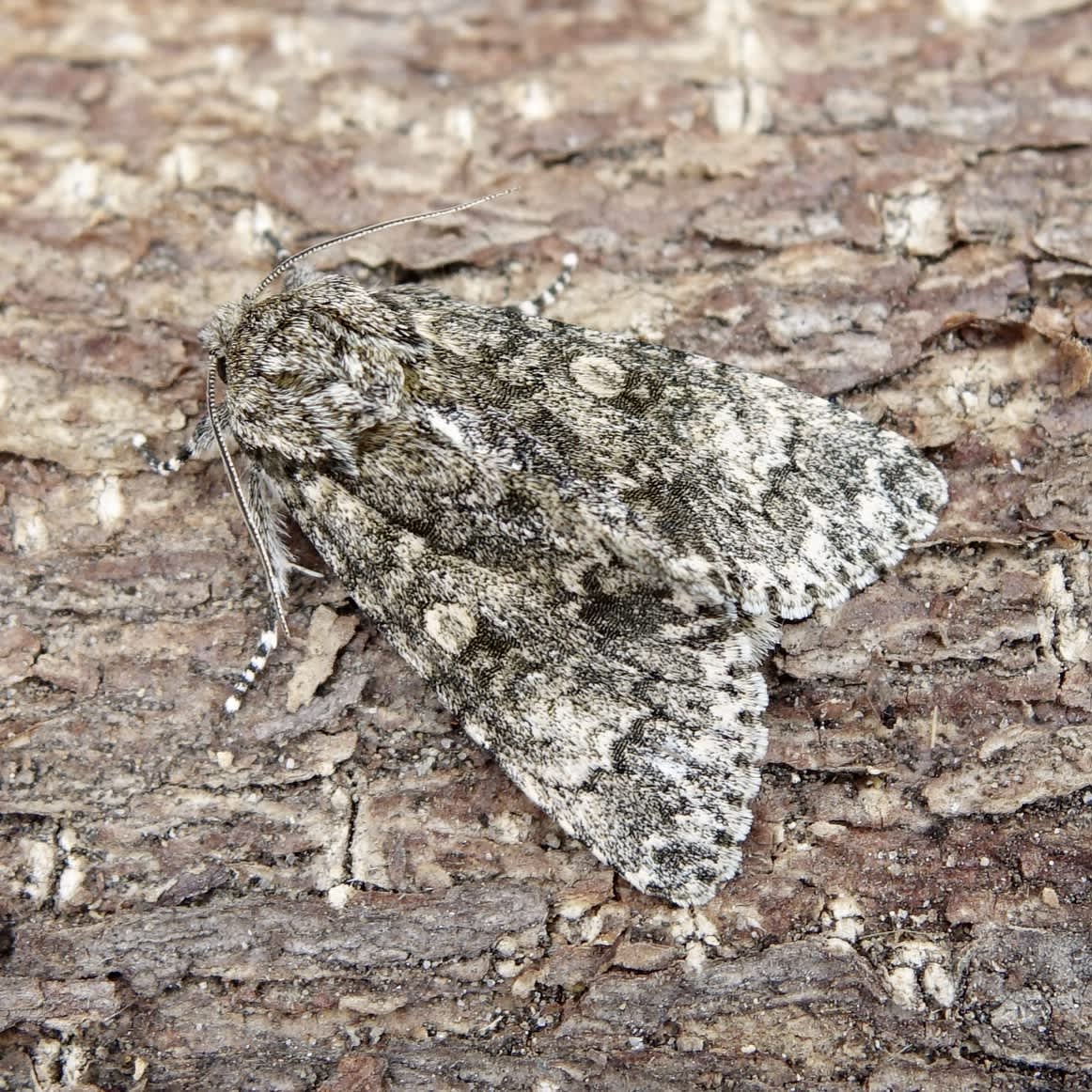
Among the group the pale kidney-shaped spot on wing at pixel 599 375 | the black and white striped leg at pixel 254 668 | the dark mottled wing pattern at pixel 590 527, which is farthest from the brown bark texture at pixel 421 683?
the pale kidney-shaped spot on wing at pixel 599 375

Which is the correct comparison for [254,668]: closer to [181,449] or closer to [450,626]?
[450,626]

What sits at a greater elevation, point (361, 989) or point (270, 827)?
point (270, 827)

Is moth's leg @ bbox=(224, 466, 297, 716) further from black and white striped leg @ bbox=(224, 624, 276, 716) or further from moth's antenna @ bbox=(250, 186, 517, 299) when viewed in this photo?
moth's antenna @ bbox=(250, 186, 517, 299)

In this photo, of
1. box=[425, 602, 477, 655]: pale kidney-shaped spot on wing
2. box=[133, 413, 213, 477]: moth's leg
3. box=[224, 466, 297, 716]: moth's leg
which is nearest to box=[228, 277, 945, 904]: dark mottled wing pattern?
box=[425, 602, 477, 655]: pale kidney-shaped spot on wing

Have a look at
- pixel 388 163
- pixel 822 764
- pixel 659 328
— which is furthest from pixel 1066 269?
pixel 388 163

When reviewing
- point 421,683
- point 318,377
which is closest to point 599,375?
point 318,377

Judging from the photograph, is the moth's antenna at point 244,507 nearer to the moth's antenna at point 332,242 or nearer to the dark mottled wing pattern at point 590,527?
the dark mottled wing pattern at point 590,527

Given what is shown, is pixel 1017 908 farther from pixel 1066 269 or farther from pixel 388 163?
pixel 388 163
